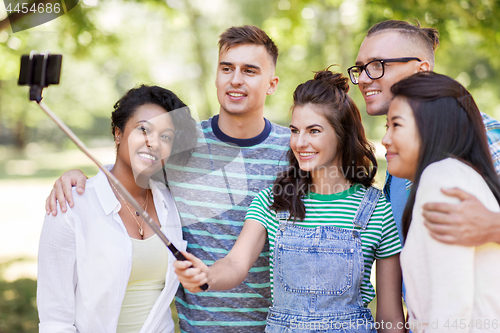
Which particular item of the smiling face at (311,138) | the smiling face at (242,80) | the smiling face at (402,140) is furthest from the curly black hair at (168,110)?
the smiling face at (402,140)

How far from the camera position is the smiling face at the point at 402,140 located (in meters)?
1.86

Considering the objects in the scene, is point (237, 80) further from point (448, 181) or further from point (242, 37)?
point (448, 181)

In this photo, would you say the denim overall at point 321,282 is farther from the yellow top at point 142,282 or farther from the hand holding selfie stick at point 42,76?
the hand holding selfie stick at point 42,76

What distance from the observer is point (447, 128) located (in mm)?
1840

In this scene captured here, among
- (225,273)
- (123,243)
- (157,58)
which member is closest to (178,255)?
(225,273)

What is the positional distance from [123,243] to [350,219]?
1.24m

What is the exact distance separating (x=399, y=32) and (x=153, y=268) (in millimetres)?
2172

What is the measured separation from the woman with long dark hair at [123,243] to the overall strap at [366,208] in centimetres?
107

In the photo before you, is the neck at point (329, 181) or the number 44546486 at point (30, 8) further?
the number 44546486 at point (30, 8)

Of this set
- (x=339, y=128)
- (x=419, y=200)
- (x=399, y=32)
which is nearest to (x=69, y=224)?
(x=339, y=128)

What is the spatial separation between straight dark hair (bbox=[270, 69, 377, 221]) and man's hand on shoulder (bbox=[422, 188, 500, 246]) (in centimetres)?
84

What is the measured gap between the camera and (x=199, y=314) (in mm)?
2727

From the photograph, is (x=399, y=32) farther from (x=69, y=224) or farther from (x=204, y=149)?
(x=69, y=224)

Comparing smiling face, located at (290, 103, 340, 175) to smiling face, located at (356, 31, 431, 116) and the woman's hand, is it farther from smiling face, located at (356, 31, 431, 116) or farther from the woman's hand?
the woman's hand
